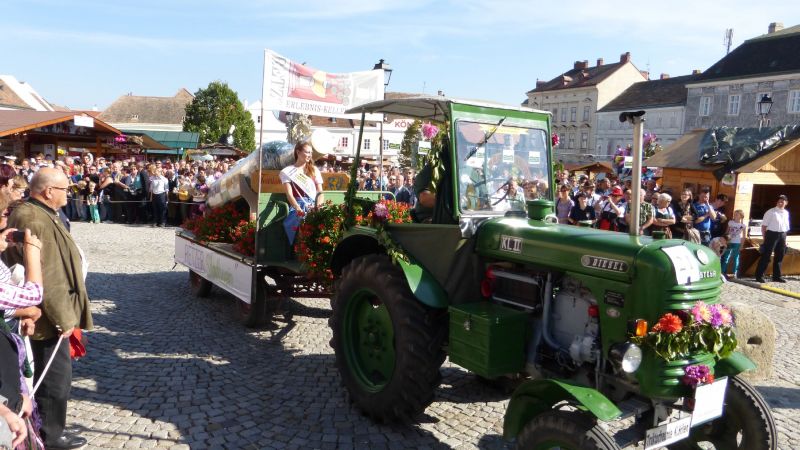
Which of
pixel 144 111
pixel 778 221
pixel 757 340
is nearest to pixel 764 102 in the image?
pixel 778 221

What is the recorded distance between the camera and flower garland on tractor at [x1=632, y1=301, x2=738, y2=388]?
3143 mm

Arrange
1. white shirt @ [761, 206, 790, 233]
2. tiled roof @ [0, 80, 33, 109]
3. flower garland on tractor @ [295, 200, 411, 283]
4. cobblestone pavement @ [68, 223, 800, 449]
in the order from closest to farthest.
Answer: cobblestone pavement @ [68, 223, 800, 449]
flower garland on tractor @ [295, 200, 411, 283]
white shirt @ [761, 206, 790, 233]
tiled roof @ [0, 80, 33, 109]

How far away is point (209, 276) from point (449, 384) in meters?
3.51

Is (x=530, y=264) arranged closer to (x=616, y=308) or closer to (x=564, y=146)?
(x=616, y=308)

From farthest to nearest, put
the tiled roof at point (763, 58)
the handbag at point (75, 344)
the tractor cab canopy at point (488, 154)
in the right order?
1. the tiled roof at point (763, 58)
2. the tractor cab canopy at point (488, 154)
3. the handbag at point (75, 344)

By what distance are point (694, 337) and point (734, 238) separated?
9.28 m

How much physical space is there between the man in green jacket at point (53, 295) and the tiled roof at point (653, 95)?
4768 cm

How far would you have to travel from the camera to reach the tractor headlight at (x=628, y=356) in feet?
10.3

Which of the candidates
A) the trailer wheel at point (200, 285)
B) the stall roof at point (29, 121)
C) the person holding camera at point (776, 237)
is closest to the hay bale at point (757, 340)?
the person holding camera at point (776, 237)

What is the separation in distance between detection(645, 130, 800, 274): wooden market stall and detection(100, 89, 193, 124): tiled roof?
66103 millimetres

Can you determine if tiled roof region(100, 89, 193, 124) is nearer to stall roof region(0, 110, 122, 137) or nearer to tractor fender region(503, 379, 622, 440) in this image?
stall roof region(0, 110, 122, 137)

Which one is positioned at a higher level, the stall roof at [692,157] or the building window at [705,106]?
the building window at [705,106]

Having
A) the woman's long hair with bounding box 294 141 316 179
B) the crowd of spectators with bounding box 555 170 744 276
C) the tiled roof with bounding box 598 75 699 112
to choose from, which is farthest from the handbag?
the tiled roof with bounding box 598 75 699 112

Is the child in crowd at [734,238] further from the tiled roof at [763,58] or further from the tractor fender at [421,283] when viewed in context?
the tiled roof at [763,58]
